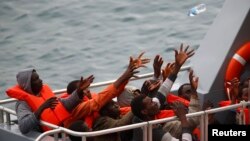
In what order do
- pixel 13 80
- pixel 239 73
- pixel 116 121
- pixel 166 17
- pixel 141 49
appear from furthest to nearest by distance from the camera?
pixel 166 17 → pixel 141 49 → pixel 13 80 → pixel 239 73 → pixel 116 121

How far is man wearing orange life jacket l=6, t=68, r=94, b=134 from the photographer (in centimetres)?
764

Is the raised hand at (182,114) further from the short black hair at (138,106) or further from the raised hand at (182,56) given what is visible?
the raised hand at (182,56)

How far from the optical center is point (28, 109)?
7.86 meters

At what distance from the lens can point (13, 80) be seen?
17609 mm

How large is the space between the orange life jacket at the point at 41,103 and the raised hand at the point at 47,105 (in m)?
0.12

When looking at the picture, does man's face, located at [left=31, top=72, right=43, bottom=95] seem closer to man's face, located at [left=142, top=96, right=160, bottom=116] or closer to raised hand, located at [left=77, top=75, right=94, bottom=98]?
raised hand, located at [left=77, top=75, right=94, bottom=98]

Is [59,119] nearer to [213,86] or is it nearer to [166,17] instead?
[213,86]

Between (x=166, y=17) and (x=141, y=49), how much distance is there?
6.78 ft

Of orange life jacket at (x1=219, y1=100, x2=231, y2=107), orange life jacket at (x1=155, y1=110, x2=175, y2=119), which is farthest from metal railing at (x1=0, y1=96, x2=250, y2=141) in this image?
orange life jacket at (x1=219, y1=100, x2=231, y2=107)

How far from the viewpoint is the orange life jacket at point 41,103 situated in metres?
7.75

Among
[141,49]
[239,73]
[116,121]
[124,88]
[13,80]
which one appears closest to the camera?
[116,121]

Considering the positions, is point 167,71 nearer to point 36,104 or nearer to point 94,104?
point 94,104

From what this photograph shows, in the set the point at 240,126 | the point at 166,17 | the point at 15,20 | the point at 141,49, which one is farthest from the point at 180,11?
the point at 240,126

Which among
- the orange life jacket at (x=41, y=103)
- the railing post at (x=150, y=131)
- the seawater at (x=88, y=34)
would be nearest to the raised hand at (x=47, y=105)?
the orange life jacket at (x=41, y=103)
